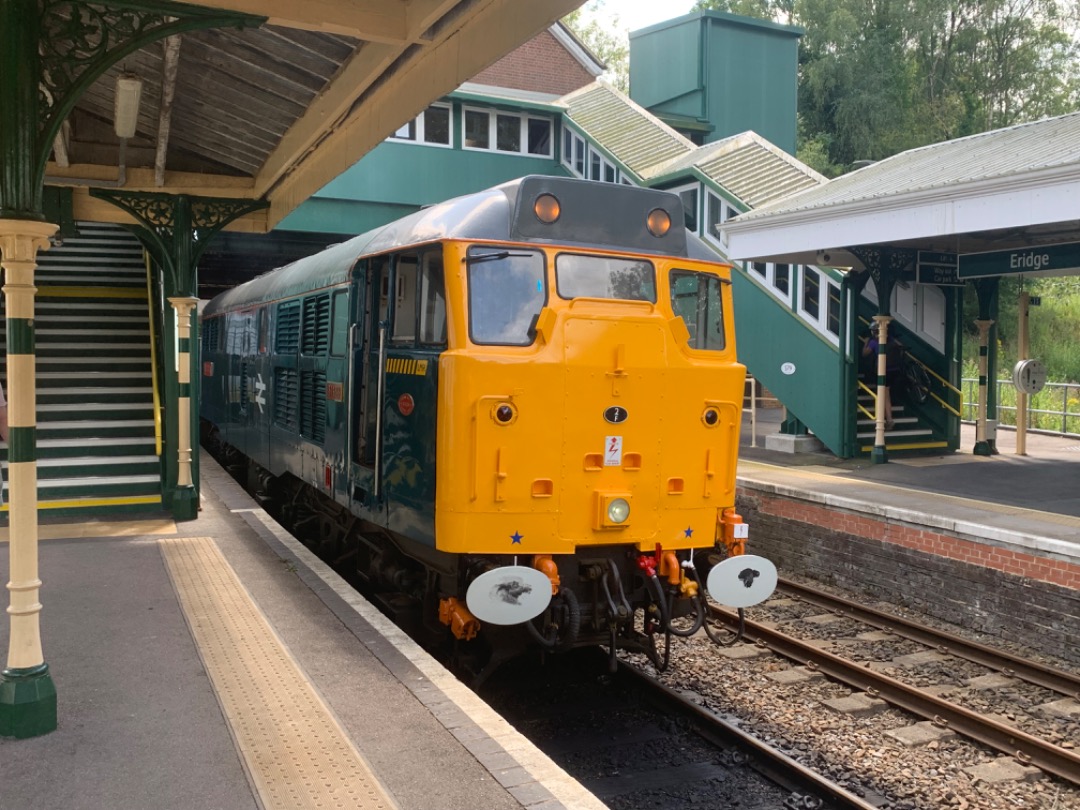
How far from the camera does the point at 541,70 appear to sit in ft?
101

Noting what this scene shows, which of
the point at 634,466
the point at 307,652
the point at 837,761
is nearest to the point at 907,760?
the point at 837,761

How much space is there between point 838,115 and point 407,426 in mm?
35641

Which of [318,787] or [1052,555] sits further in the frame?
[1052,555]

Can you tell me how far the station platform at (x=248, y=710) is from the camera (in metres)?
4.16

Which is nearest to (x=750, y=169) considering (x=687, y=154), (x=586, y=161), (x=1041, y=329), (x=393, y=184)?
(x=687, y=154)

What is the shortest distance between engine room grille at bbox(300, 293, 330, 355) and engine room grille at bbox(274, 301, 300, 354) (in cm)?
31

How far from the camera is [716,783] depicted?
5.90m

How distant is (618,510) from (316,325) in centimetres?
365

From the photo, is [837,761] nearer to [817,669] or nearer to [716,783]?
[716,783]

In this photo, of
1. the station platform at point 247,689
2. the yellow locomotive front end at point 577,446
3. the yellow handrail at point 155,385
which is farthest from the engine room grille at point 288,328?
the yellow locomotive front end at point 577,446

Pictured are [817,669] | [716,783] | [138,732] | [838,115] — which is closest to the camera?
[138,732]

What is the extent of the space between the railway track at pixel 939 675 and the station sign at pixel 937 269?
685 centimetres

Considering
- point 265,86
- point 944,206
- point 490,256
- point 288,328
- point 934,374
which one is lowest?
point 934,374

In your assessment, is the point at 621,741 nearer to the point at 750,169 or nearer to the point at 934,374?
the point at 934,374
